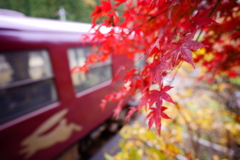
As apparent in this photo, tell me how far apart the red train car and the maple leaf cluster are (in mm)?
1080

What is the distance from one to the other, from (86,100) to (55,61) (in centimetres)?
102

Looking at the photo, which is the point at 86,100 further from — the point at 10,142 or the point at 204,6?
the point at 204,6

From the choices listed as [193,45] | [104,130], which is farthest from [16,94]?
[104,130]

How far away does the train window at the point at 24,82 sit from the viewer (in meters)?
1.58

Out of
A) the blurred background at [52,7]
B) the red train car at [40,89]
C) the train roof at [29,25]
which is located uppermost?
the blurred background at [52,7]

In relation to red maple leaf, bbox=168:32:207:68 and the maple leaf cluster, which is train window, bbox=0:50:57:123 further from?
red maple leaf, bbox=168:32:207:68

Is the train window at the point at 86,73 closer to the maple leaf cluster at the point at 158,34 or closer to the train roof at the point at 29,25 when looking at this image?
the train roof at the point at 29,25

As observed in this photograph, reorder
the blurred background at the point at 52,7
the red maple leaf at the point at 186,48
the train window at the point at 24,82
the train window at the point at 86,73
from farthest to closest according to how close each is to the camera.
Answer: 1. the blurred background at the point at 52,7
2. the train window at the point at 86,73
3. the train window at the point at 24,82
4. the red maple leaf at the point at 186,48

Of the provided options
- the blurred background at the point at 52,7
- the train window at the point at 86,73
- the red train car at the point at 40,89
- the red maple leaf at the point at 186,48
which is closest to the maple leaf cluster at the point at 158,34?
the red maple leaf at the point at 186,48

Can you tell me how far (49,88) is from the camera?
2021 millimetres

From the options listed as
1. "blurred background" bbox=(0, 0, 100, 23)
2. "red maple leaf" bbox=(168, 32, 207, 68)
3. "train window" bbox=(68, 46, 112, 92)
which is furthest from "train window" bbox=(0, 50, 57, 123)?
"blurred background" bbox=(0, 0, 100, 23)

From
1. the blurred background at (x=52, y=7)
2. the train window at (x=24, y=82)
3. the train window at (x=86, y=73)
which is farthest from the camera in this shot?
the blurred background at (x=52, y=7)

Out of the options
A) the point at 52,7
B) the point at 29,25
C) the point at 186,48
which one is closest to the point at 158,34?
the point at 186,48

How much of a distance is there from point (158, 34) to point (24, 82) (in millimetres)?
1896
